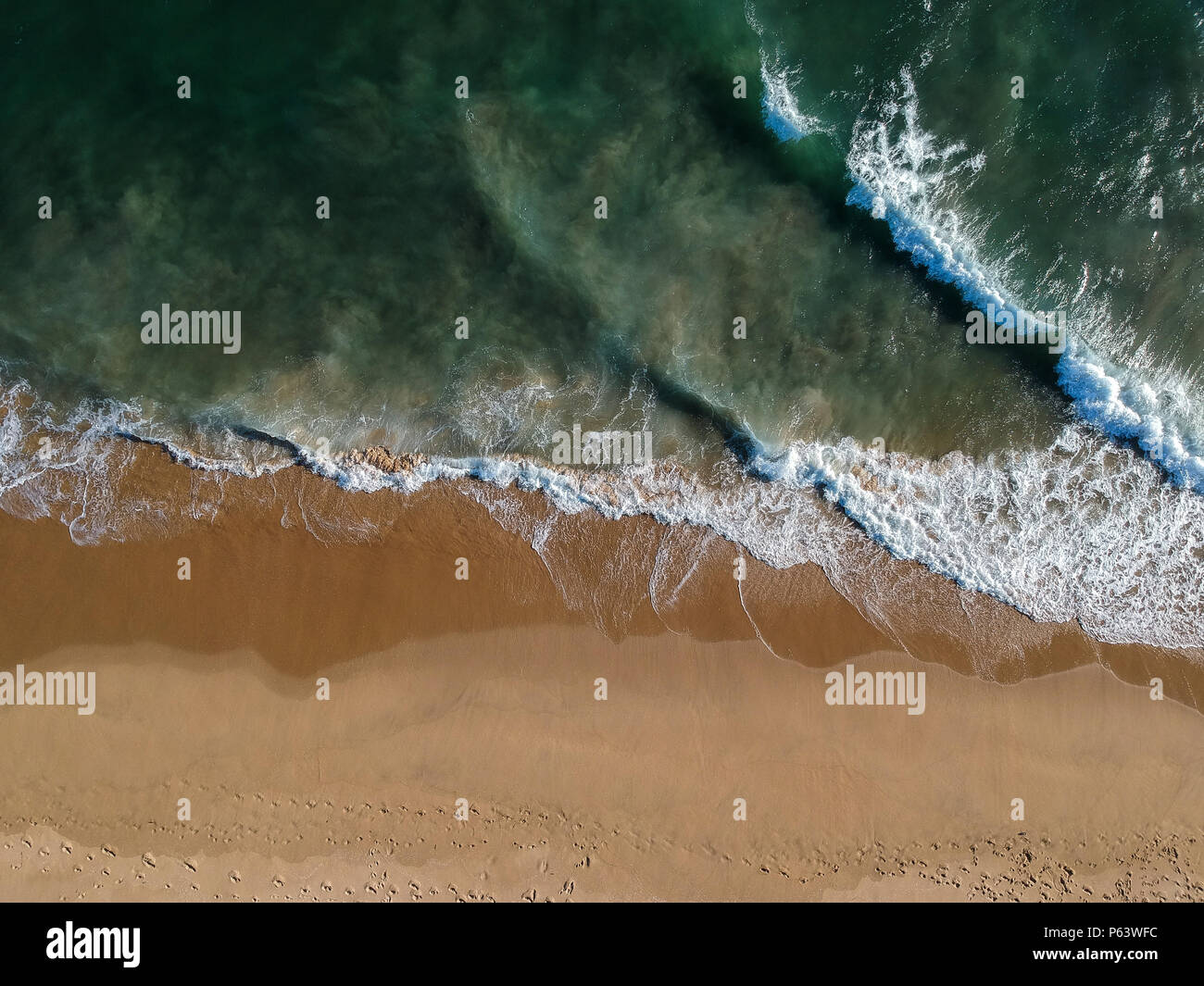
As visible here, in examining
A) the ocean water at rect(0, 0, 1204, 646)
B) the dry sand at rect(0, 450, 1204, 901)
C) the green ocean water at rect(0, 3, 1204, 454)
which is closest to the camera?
the dry sand at rect(0, 450, 1204, 901)

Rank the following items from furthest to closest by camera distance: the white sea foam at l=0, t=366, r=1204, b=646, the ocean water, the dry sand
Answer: the ocean water → the white sea foam at l=0, t=366, r=1204, b=646 → the dry sand

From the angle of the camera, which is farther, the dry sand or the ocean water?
the ocean water

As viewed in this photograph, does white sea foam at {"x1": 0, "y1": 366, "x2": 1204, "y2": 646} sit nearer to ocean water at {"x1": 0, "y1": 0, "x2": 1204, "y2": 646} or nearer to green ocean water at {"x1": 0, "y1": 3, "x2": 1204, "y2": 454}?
A: ocean water at {"x1": 0, "y1": 0, "x2": 1204, "y2": 646}

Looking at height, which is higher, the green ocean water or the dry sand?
the green ocean water

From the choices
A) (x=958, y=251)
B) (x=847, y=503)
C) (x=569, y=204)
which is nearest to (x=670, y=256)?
(x=569, y=204)

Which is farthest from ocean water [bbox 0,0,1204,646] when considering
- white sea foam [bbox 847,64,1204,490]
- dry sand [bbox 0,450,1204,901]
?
dry sand [bbox 0,450,1204,901]

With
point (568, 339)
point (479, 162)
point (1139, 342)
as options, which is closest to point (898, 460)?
point (1139, 342)

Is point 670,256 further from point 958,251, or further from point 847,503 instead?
point 847,503
